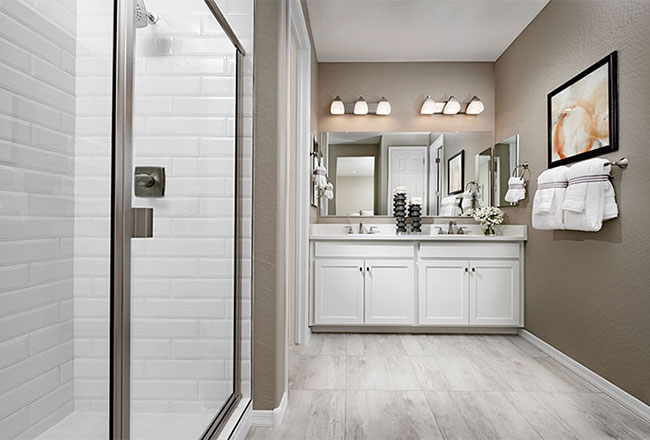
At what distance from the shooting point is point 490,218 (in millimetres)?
3965

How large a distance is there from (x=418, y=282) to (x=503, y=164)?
129cm

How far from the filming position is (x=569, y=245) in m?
2.87

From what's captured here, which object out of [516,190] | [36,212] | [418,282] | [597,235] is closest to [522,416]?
[597,235]

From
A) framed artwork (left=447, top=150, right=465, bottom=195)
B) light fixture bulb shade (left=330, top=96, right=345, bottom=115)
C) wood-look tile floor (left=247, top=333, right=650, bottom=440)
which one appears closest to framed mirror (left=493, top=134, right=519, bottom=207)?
framed artwork (left=447, top=150, right=465, bottom=195)

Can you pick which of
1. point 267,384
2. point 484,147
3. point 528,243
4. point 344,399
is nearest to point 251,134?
point 267,384

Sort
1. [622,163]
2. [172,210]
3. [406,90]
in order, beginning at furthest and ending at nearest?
[406,90] → [622,163] → [172,210]

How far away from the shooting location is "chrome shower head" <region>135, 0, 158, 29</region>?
1.11m

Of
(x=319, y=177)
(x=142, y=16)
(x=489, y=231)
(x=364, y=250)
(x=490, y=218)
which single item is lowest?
(x=364, y=250)

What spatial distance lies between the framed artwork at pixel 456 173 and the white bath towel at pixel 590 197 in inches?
62.1

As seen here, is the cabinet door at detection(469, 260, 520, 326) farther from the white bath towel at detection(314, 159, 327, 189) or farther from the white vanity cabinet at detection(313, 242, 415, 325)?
the white bath towel at detection(314, 159, 327, 189)

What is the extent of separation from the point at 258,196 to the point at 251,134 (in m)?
0.27

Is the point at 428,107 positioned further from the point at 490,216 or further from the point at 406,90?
the point at 490,216

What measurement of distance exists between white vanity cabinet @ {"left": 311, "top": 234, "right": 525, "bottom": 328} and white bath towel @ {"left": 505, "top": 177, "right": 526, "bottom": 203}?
352 millimetres

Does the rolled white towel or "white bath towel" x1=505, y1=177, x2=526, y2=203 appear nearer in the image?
"white bath towel" x1=505, y1=177, x2=526, y2=203
